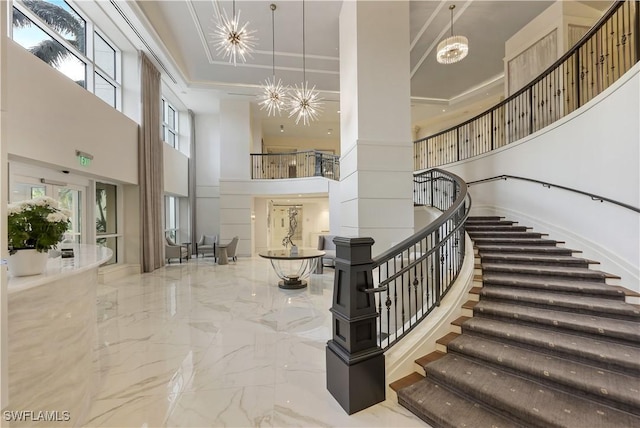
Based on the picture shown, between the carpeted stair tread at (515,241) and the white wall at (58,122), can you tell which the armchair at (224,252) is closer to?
the white wall at (58,122)

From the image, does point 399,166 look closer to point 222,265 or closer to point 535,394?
point 535,394

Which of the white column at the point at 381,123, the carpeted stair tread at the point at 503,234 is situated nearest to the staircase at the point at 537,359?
the carpeted stair tread at the point at 503,234

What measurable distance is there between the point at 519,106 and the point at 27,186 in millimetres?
9744

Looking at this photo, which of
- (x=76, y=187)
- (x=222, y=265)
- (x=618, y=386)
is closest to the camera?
(x=618, y=386)

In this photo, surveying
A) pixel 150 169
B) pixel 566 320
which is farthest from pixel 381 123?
pixel 150 169

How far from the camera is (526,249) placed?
3879mm

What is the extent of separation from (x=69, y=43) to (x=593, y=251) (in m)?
9.54

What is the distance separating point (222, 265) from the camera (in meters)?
8.30

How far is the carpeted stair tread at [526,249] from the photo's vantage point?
12.4 feet

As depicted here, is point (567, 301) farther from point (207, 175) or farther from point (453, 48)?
point (207, 175)

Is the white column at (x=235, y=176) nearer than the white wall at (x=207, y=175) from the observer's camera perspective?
Yes

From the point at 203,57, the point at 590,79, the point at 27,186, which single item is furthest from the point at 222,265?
the point at 590,79

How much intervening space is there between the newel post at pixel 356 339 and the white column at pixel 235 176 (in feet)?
27.7

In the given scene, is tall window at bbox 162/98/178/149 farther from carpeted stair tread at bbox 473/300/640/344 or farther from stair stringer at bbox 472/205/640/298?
stair stringer at bbox 472/205/640/298
